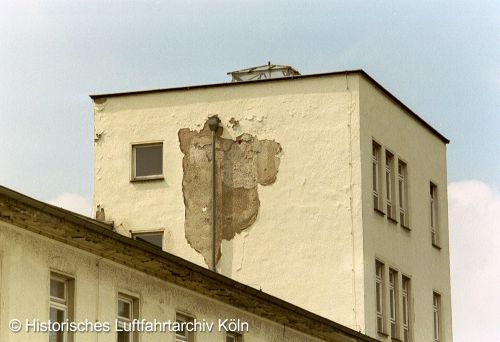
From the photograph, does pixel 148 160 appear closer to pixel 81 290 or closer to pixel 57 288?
pixel 81 290

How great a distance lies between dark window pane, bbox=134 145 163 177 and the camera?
49938 millimetres

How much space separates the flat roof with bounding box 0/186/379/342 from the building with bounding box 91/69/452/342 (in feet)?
15.8

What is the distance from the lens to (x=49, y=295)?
2945cm

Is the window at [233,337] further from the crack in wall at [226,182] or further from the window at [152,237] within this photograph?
the window at [152,237]

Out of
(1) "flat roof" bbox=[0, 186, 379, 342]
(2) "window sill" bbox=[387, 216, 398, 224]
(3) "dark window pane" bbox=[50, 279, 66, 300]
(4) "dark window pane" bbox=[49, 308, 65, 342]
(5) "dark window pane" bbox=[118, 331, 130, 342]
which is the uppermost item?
(2) "window sill" bbox=[387, 216, 398, 224]

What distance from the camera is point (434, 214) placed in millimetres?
53562

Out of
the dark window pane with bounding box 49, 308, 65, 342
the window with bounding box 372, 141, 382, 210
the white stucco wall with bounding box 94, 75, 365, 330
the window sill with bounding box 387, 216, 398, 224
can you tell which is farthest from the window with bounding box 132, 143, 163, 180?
the dark window pane with bounding box 49, 308, 65, 342

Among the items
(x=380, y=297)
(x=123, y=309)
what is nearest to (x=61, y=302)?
(x=123, y=309)

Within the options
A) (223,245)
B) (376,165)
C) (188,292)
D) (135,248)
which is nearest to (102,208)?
(223,245)

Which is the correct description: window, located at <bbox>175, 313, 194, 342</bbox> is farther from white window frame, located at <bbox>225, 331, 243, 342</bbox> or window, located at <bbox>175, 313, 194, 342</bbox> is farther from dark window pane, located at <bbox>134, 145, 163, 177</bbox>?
dark window pane, located at <bbox>134, 145, 163, 177</bbox>

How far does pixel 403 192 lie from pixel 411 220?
2.76ft

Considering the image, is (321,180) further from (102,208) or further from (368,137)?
(102,208)

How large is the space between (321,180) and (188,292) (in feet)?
43.8

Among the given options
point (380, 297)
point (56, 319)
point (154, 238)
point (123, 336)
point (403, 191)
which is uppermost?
point (403, 191)
